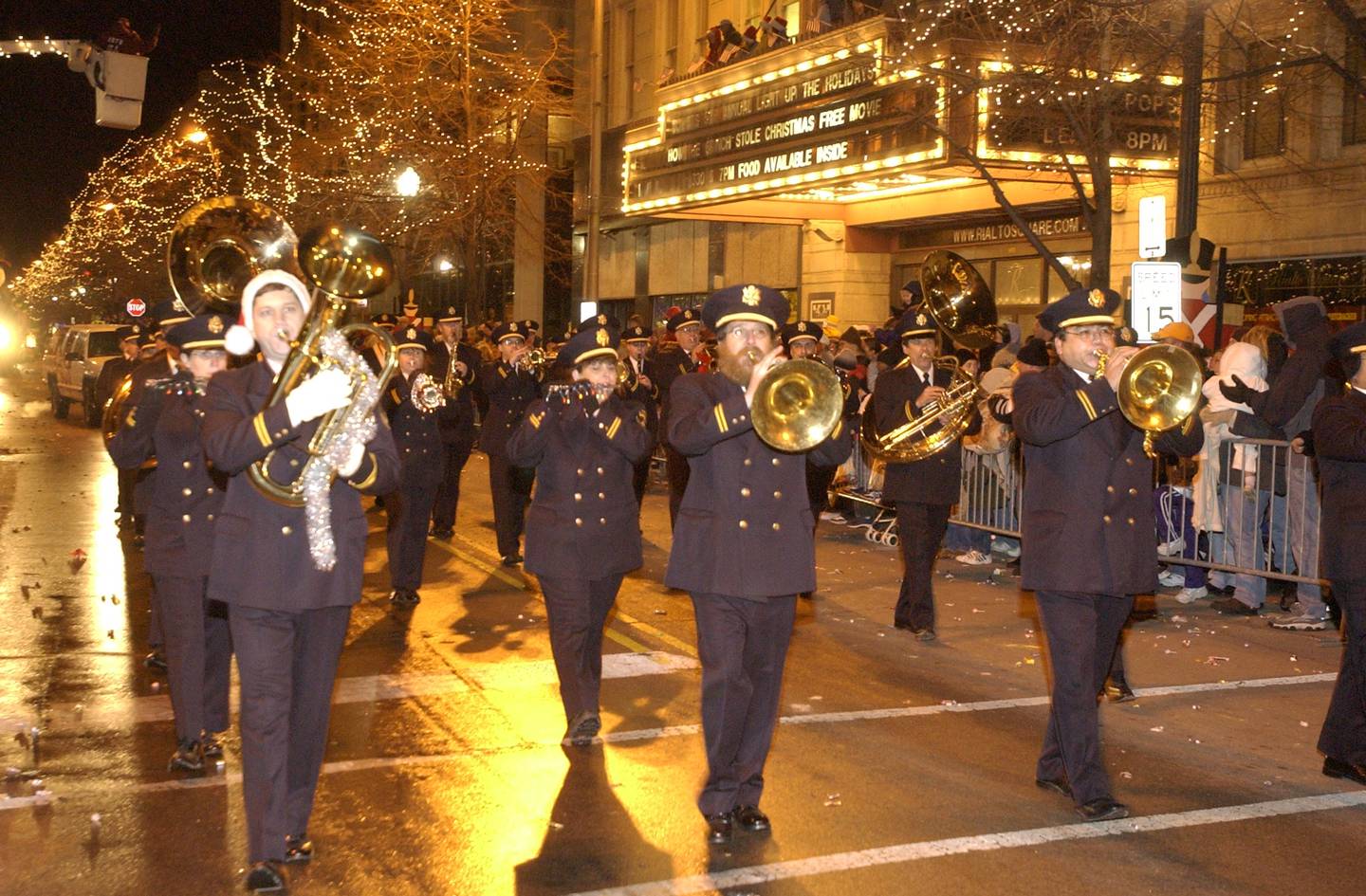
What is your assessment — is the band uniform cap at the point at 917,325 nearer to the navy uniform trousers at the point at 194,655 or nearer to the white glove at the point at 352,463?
the navy uniform trousers at the point at 194,655

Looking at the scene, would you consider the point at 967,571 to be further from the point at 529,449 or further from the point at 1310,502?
the point at 529,449

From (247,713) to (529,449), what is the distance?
2587 millimetres

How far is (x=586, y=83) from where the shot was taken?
38.8 m

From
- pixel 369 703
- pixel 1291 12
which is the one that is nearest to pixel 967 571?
pixel 369 703

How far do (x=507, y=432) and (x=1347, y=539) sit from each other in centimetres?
845

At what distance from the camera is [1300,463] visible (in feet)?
36.7

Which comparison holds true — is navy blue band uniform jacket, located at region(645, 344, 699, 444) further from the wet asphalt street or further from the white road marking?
the white road marking

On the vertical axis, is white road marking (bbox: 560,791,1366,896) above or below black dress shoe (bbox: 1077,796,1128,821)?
below

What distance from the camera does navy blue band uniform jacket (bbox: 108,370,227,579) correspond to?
275 inches

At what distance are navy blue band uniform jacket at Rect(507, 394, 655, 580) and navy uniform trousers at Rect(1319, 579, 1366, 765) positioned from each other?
342 cm

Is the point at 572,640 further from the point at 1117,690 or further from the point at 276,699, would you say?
the point at 1117,690

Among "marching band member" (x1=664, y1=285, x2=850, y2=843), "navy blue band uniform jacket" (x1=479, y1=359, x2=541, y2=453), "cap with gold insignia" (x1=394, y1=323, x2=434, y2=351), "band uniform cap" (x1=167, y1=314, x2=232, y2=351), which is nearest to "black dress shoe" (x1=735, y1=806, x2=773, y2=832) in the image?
"marching band member" (x1=664, y1=285, x2=850, y2=843)

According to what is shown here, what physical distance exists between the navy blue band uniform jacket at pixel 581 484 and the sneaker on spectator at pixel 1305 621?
5.59 metres

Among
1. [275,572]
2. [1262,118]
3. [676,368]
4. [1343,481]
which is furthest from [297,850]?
[1262,118]
